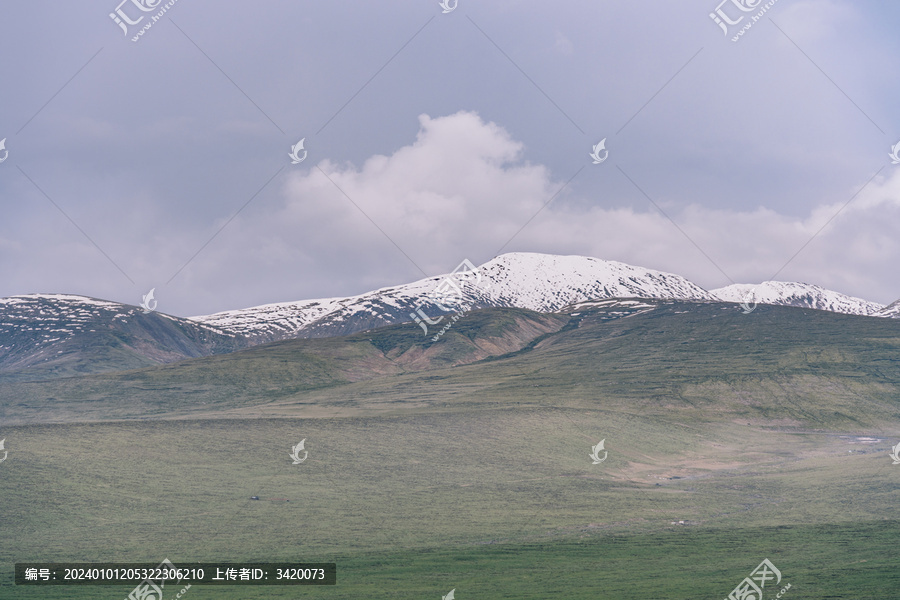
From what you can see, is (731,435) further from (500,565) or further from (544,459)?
(500,565)

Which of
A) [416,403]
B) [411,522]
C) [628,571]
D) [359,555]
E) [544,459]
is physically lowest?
[628,571]

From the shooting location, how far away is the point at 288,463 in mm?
125688

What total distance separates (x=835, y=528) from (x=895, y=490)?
26.8 meters

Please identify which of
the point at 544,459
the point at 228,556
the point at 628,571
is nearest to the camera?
the point at 628,571

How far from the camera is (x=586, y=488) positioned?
114 metres

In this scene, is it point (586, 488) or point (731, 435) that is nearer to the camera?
point (586, 488)

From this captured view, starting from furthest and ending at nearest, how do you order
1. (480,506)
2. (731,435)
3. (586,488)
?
(731,435) → (586,488) → (480,506)

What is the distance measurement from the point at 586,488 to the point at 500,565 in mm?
45143

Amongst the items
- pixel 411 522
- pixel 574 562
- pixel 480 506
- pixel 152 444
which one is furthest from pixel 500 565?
pixel 152 444

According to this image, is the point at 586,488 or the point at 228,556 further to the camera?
the point at 586,488

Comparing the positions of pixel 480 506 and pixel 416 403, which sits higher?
pixel 416 403

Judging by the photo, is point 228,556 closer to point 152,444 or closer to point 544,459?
point 152,444

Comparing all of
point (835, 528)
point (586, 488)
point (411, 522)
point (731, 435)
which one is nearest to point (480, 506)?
point (411, 522)

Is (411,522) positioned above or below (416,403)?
below
